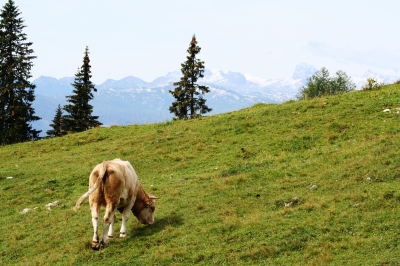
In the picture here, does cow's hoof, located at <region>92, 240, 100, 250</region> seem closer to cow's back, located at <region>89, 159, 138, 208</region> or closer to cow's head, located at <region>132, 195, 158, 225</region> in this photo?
cow's back, located at <region>89, 159, 138, 208</region>

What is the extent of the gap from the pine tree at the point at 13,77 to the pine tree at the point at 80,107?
679cm

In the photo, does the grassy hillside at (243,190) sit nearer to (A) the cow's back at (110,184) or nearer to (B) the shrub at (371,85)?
(B) the shrub at (371,85)

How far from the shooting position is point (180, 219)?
1277 cm

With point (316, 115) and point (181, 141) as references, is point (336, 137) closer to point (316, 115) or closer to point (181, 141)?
point (316, 115)

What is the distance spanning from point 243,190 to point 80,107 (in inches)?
1580

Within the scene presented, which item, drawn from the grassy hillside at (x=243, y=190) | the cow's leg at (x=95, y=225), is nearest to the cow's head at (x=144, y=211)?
the grassy hillside at (x=243, y=190)

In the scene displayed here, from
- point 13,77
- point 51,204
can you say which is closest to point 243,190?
point 51,204

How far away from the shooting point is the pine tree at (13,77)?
4244cm

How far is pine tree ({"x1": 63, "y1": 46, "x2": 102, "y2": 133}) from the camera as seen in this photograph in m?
50.0

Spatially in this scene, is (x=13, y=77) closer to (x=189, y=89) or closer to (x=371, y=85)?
(x=189, y=89)

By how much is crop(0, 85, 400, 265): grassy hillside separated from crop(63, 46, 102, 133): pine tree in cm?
2312

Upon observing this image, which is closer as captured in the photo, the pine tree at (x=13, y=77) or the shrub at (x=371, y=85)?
the shrub at (x=371, y=85)

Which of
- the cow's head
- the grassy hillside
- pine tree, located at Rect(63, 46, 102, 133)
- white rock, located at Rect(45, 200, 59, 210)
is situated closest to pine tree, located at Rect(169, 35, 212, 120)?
pine tree, located at Rect(63, 46, 102, 133)

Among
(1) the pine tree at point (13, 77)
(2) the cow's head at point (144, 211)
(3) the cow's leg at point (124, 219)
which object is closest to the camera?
(3) the cow's leg at point (124, 219)
